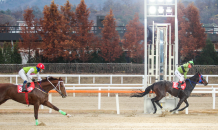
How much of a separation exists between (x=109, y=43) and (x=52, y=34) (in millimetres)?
3827

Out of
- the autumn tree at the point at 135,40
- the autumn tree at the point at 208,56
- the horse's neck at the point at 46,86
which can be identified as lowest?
the horse's neck at the point at 46,86

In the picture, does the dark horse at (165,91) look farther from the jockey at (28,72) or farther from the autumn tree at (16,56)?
the autumn tree at (16,56)

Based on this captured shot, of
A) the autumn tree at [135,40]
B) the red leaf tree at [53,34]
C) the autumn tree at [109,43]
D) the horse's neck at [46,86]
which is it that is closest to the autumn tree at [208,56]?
the autumn tree at [135,40]

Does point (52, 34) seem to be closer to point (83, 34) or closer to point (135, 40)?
point (83, 34)

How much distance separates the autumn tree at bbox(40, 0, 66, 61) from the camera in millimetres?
17281

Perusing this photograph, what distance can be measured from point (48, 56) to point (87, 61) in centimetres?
265

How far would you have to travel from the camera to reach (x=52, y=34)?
691 inches

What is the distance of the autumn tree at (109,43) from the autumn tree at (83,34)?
2.67 ft

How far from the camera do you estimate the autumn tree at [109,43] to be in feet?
58.1

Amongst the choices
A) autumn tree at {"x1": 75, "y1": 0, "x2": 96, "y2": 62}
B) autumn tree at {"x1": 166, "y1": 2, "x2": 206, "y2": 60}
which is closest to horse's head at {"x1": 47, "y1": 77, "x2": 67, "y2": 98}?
autumn tree at {"x1": 75, "y1": 0, "x2": 96, "y2": 62}

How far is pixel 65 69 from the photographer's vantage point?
56.5 feet

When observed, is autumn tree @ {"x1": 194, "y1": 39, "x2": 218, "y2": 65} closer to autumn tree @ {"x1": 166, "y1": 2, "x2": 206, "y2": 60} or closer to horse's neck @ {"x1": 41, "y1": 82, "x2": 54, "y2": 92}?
autumn tree @ {"x1": 166, "y1": 2, "x2": 206, "y2": 60}

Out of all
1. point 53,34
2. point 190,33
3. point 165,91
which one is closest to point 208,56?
point 190,33

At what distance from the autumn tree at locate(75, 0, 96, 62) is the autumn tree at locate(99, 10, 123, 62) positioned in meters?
0.81
